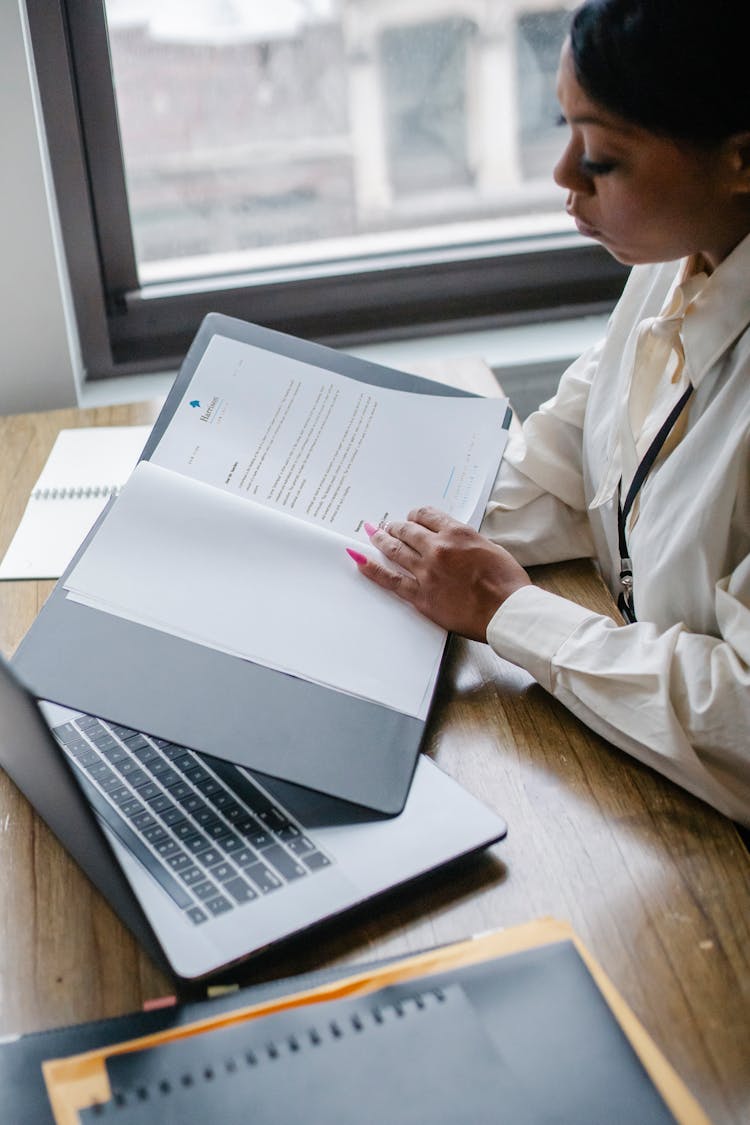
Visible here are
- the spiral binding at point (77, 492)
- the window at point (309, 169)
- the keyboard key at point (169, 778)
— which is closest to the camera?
the keyboard key at point (169, 778)

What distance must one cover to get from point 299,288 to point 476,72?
16.1 inches

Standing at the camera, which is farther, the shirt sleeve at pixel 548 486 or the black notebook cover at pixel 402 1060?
the shirt sleeve at pixel 548 486

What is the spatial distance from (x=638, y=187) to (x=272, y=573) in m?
0.40

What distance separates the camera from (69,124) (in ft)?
4.97

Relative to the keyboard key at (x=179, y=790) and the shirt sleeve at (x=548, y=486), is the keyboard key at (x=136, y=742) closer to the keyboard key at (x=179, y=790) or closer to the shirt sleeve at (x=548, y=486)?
the keyboard key at (x=179, y=790)

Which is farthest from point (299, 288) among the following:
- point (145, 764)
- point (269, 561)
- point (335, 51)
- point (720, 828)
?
point (720, 828)

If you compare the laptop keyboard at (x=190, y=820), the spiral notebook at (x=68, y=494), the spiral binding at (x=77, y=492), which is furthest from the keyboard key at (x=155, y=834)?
the spiral binding at (x=77, y=492)

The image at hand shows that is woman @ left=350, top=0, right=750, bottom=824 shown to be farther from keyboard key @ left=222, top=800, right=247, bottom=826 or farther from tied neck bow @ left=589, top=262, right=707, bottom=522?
keyboard key @ left=222, top=800, right=247, bottom=826

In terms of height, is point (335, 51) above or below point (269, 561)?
above

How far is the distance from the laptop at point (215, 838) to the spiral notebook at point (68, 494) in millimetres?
306

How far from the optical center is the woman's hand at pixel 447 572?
0.91 metres

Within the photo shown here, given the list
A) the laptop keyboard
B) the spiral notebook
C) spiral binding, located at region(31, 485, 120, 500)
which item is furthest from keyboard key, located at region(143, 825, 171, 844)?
spiral binding, located at region(31, 485, 120, 500)

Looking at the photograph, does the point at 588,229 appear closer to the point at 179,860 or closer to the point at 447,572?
the point at 447,572

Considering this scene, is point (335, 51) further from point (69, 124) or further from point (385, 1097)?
point (385, 1097)
